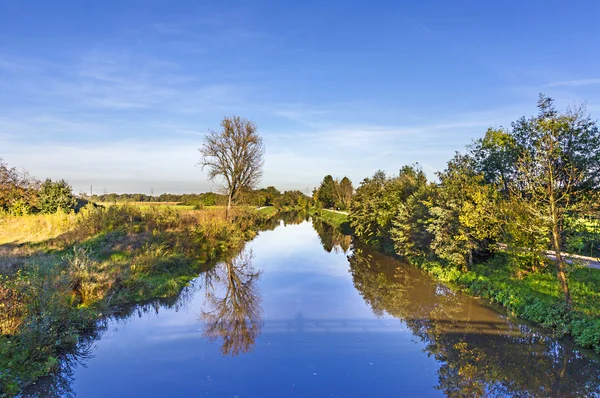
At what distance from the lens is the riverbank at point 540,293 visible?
1001cm

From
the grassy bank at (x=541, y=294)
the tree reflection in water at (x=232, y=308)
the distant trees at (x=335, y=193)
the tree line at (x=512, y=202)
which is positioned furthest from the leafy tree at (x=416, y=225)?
the distant trees at (x=335, y=193)

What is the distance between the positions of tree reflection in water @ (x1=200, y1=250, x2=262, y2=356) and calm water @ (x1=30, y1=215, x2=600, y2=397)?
72 millimetres

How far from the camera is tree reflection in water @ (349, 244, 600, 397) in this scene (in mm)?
7602

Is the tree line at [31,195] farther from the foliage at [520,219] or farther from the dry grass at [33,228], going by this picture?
the foliage at [520,219]

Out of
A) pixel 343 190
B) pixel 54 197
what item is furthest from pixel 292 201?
pixel 54 197

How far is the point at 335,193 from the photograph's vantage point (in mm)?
80500

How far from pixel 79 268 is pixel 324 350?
341 inches

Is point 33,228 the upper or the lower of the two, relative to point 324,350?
Answer: upper

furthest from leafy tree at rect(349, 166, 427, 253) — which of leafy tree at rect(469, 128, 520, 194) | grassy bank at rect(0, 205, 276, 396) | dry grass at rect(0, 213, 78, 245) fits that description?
dry grass at rect(0, 213, 78, 245)

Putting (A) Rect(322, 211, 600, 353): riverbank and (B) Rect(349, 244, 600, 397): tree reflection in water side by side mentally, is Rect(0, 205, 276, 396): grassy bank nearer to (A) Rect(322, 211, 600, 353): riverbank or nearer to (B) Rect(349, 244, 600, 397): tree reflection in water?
(B) Rect(349, 244, 600, 397): tree reflection in water

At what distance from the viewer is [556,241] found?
10.7 m

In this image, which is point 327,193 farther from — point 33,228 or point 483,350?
point 483,350

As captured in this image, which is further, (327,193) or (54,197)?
(327,193)

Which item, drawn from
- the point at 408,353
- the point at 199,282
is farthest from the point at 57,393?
the point at 199,282
